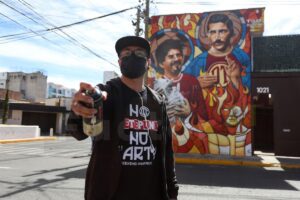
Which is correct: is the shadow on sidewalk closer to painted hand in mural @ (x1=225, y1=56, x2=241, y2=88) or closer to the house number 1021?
the house number 1021

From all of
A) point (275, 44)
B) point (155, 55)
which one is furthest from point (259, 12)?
point (155, 55)

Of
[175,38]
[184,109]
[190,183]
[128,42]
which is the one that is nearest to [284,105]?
[184,109]

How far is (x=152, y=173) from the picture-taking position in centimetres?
243

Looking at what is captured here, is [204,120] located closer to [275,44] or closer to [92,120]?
[275,44]

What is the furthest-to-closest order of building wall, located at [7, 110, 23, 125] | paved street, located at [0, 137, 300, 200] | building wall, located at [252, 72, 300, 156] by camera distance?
building wall, located at [7, 110, 23, 125]
building wall, located at [252, 72, 300, 156]
paved street, located at [0, 137, 300, 200]

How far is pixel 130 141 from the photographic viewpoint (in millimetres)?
2344

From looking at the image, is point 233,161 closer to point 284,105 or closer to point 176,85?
point 284,105

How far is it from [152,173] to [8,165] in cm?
1064

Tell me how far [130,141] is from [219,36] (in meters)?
14.7

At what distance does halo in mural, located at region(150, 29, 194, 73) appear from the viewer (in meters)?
16.7

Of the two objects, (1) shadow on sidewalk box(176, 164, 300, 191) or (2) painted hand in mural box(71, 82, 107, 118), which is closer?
(2) painted hand in mural box(71, 82, 107, 118)

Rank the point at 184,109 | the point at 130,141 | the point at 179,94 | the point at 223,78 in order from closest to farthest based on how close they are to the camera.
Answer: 1. the point at 130,141
2. the point at 223,78
3. the point at 184,109
4. the point at 179,94

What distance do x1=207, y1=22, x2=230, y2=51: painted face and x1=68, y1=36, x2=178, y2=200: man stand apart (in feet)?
46.5

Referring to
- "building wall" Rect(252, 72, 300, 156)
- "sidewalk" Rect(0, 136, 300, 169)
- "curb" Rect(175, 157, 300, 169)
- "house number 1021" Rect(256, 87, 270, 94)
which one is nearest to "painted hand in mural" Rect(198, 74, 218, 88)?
"building wall" Rect(252, 72, 300, 156)
